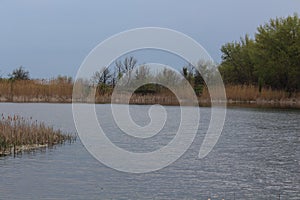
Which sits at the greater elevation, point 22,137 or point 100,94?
point 100,94

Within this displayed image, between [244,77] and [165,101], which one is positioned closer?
[165,101]

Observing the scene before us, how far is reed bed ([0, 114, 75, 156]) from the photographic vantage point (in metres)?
15.6

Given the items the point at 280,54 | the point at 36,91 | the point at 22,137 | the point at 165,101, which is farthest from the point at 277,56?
the point at 22,137

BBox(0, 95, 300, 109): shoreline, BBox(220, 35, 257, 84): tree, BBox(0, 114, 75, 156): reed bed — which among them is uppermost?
BBox(220, 35, 257, 84): tree

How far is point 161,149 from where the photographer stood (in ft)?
56.1

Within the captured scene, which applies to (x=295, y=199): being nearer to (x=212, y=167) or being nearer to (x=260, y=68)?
(x=212, y=167)

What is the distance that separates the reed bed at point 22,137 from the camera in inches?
612

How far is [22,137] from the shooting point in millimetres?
16375

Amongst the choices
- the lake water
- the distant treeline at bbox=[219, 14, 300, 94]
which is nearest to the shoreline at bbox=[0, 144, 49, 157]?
the lake water

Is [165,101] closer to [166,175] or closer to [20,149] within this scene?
[20,149]

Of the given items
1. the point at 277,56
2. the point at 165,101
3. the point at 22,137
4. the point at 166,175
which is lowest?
the point at 166,175

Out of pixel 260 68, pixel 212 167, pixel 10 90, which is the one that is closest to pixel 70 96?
pixel 10 90

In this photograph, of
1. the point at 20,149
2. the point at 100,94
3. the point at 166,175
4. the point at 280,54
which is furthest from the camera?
the point at 280,54

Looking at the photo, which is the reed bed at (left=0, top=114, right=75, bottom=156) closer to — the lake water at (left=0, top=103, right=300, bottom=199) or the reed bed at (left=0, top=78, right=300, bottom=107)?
the lake water at (left=0, top=103, right=300, bottom=199)
